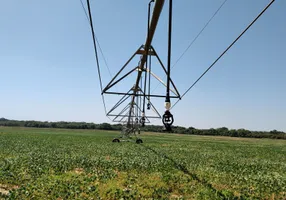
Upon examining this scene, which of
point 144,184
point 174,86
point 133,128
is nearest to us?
point 144,184

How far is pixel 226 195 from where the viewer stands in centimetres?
734

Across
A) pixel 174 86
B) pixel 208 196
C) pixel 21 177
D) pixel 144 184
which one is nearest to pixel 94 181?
pixel 144 184

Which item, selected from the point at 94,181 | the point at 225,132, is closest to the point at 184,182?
the point at 94,181

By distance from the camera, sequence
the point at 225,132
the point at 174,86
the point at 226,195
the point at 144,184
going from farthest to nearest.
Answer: the point at 225,132 < the point at 174,86 < the point at 144,184 < the point at 226,195

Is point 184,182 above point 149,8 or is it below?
below

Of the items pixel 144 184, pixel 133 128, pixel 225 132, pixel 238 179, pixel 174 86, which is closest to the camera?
pixel 144 184

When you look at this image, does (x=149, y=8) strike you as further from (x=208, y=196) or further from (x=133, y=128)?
(x=133, y=128)

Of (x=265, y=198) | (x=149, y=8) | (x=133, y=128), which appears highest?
(x=149, y=8)

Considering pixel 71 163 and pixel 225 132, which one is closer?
pixel 71 163

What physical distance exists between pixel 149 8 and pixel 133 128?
874 inches

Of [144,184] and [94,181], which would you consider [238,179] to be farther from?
[94,181]

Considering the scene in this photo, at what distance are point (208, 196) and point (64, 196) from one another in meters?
3.96

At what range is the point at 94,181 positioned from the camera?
29.7 ft

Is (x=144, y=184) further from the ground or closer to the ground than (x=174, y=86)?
closer to the ground
